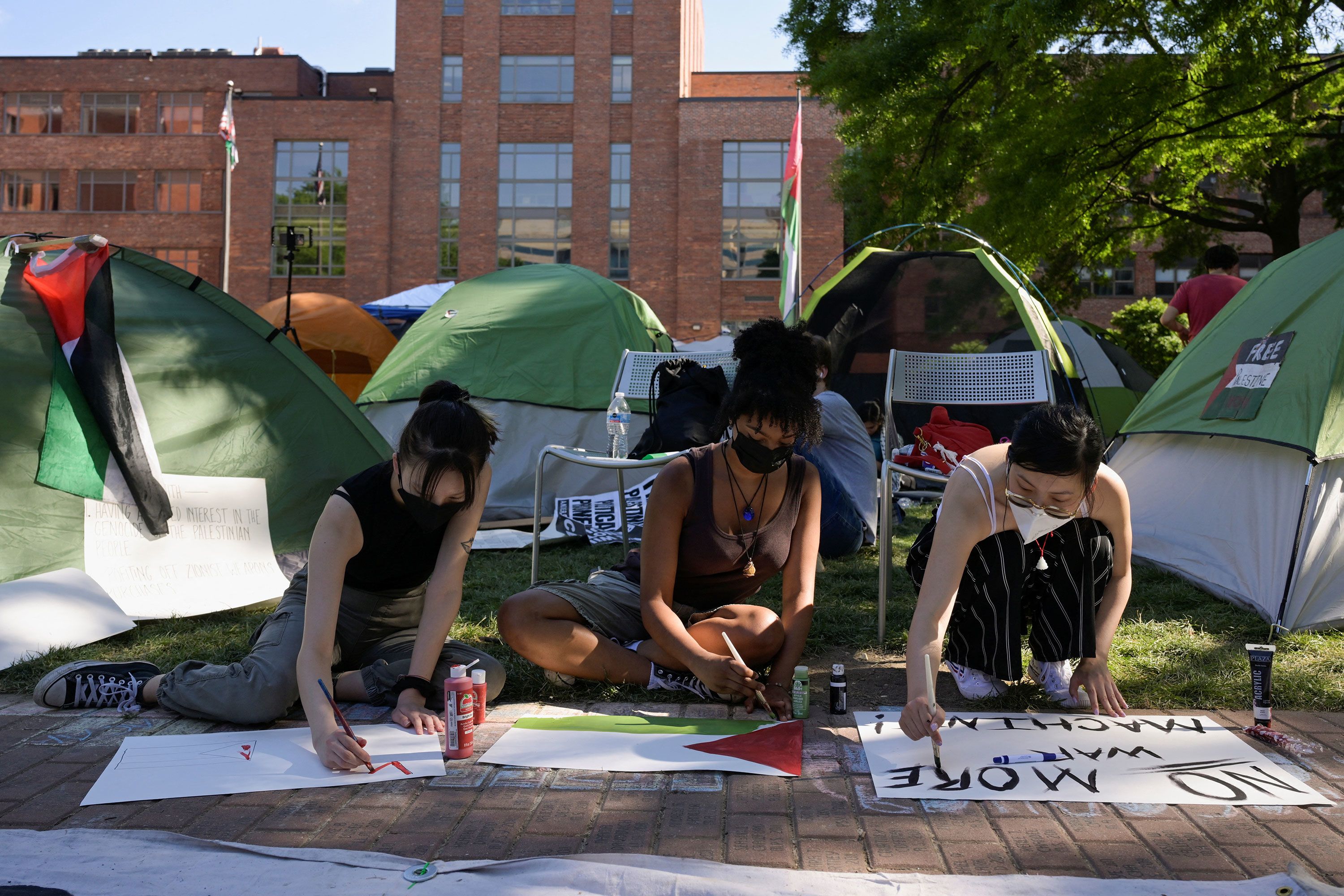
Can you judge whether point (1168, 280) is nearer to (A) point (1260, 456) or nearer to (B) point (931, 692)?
(A) point (1260, 456)

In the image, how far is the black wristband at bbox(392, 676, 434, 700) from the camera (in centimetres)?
256

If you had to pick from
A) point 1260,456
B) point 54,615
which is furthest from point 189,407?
point 1260,456

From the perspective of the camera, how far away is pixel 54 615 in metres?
3.38

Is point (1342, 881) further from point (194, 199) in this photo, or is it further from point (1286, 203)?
point (194, 199)

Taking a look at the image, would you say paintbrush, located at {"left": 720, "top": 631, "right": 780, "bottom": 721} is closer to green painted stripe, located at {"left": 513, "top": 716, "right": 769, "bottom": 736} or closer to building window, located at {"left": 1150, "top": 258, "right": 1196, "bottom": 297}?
green painted stripe, located at {"left": 513, "top": 716, "right": 769, "bottom": 736}

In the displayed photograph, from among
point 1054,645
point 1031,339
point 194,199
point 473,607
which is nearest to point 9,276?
point 473,607

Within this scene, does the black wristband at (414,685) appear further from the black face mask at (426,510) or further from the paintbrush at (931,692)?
the paintbrush at (931,692)

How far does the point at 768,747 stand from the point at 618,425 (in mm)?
2418

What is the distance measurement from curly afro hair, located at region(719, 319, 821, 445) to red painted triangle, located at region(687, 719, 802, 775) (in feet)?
2.48

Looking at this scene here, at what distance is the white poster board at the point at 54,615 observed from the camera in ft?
10.6

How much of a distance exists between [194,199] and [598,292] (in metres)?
28.4

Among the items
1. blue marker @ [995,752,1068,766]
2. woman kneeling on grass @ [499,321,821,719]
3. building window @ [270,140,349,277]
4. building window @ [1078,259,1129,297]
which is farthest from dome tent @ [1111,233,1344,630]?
building window @ [270,140,349,277]

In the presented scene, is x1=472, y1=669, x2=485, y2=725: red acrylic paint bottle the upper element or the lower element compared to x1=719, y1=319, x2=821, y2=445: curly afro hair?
lower

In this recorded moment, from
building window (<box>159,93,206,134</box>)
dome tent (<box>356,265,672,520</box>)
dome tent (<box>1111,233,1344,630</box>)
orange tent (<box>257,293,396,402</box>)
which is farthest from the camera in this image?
building window (<box>159,93,206,134</box>)
